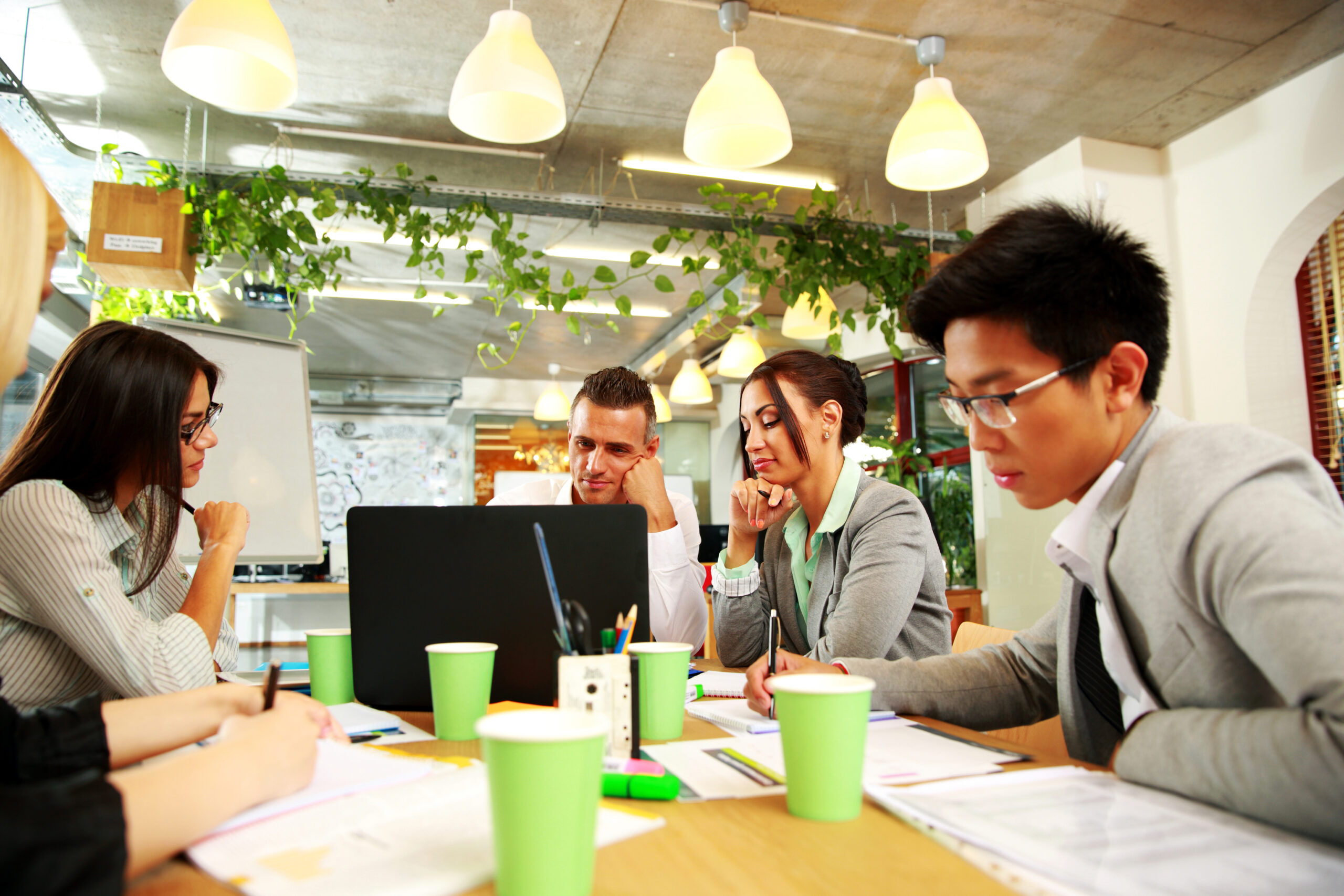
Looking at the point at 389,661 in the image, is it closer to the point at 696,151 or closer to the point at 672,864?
the point at 672,864

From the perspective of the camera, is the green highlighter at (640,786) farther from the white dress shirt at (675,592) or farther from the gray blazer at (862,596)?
the white dress shirt at (675,592)

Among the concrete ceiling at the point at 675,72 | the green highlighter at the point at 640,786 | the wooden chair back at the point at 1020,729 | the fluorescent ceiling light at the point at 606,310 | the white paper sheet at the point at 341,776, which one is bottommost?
the wooden chair back at the point at 1020,729

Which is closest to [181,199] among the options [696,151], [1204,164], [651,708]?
[696,151]

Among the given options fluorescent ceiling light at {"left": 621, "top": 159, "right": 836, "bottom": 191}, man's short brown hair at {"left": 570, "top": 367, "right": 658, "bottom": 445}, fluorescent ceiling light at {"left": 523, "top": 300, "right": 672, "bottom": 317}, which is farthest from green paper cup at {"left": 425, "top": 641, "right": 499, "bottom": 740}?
fluorescent ceiling light at {"left": 523, "top": 300, "right": 672, "bottom": 317}

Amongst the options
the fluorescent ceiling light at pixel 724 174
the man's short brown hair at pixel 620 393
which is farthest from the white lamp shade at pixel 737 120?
the fluorescent ceiling light at pixel 724 174

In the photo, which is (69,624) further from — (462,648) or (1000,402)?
(1000,402)

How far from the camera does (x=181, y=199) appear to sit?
131 inches

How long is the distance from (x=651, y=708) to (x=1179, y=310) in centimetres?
392

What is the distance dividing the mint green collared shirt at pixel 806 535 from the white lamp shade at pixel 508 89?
1.32m

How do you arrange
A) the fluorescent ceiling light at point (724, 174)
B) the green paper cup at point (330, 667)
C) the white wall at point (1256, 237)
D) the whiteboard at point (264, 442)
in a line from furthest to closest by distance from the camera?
the fluorescent ceiling light at point (724, 174) < the white wall at point (1256, 237) < the whiteboard at point (264, 442) < the green paper cup at point (330, 667)

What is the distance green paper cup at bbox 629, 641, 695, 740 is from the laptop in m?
0.13

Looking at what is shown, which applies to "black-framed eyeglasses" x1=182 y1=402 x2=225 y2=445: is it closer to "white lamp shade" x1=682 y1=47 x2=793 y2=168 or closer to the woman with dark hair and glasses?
the woman with dark hair and glasses

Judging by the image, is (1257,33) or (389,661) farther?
(1257,33)

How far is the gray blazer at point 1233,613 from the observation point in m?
0.66
